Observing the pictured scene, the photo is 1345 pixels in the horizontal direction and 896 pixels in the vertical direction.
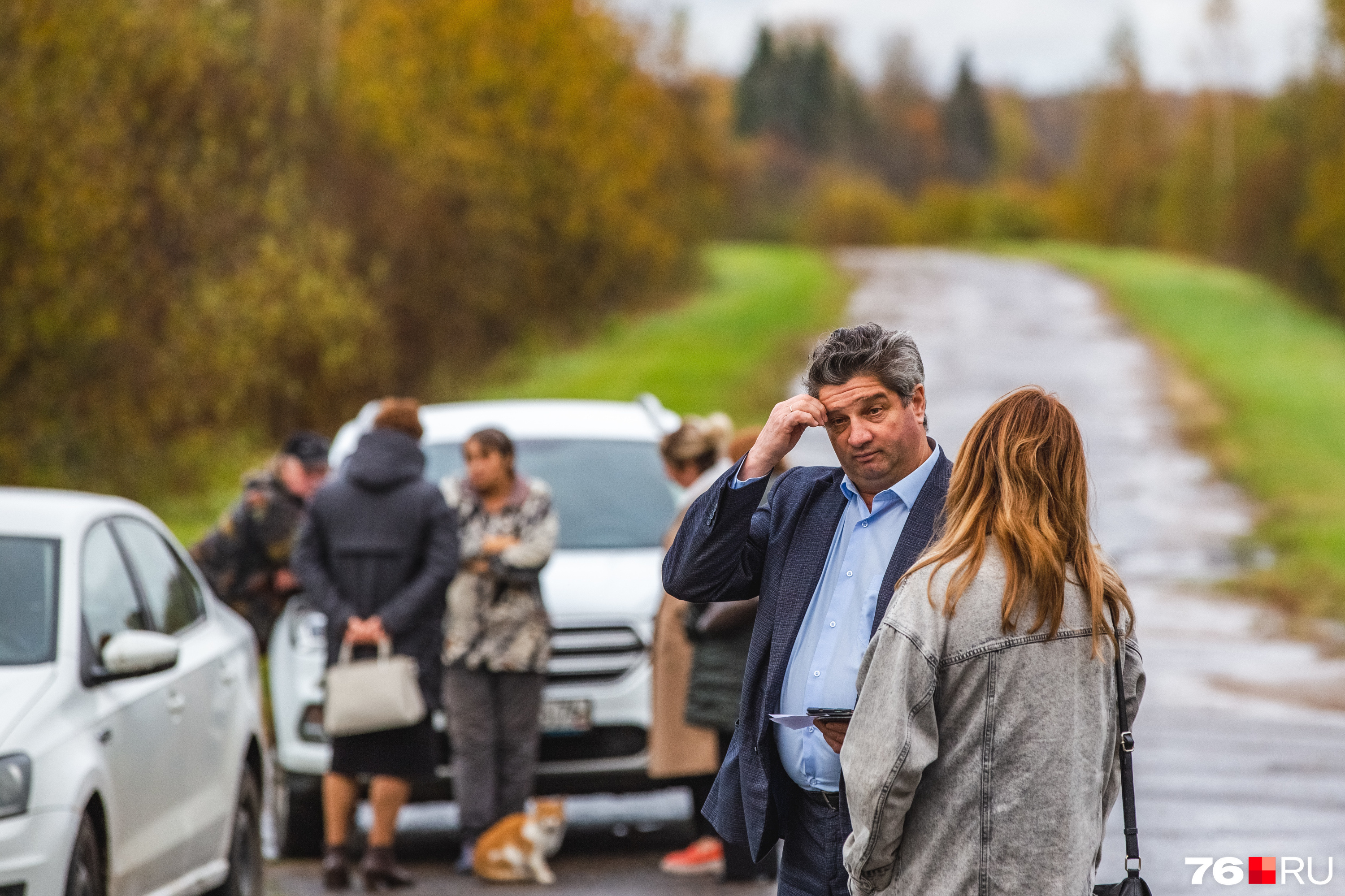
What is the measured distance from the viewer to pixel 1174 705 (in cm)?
1166

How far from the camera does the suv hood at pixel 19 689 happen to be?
5.29 m

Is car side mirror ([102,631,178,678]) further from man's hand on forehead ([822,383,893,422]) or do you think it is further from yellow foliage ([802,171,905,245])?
yellow foliage ([802,171,905,245])

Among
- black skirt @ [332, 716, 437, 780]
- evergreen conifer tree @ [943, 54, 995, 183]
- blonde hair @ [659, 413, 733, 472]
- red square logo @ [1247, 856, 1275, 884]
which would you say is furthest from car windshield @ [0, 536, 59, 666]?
evergreen conifer tree @ [943, 54, 995, 183]

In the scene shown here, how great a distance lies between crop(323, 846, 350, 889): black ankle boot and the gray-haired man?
416 cm

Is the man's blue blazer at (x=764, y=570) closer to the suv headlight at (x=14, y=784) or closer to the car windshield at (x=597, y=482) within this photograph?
the suv headlight at (x=14, y=784)

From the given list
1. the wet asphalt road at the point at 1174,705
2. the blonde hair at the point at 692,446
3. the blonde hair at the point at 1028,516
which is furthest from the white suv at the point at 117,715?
the blonde hair at the point at 1028,516

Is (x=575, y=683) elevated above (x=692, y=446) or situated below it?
below

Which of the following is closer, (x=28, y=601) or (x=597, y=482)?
(x=28, y=601)

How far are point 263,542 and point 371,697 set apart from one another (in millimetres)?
1690

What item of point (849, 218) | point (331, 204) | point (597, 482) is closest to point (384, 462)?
point (597, 482)

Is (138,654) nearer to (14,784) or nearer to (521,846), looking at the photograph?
(14,784)

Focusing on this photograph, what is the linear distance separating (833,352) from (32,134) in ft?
39.3

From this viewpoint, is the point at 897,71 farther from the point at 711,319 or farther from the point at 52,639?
the point at 52,639

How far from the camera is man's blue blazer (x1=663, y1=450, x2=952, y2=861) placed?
3.93m
